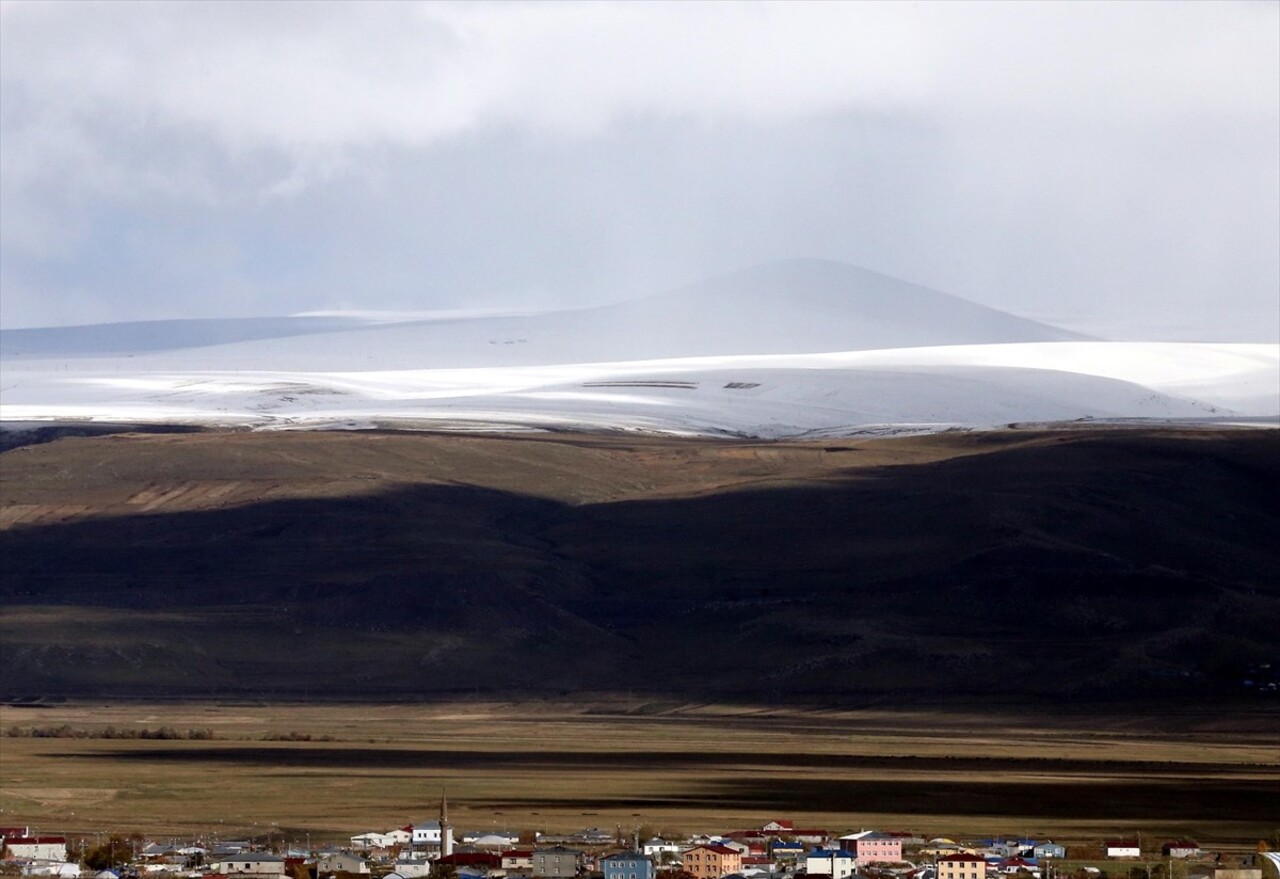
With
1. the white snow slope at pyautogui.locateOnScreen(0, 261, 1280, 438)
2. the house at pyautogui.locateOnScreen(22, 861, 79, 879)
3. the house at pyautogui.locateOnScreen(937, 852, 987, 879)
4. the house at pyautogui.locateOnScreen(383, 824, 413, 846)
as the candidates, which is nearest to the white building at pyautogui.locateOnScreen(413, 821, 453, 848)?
the house at pyautogui.locateOnScreen(383, 824, 413, 846)

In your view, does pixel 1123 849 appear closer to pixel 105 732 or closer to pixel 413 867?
pixel 413 867

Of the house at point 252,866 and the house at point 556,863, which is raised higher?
the house at point 252,866

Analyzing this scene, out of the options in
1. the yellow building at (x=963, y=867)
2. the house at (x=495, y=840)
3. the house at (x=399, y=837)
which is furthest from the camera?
the house at (x=399, y=837)

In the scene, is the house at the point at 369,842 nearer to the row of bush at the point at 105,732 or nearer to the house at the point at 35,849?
the house at the point at 35,849

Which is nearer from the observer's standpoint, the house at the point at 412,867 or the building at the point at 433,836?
the house at the point at 412,867

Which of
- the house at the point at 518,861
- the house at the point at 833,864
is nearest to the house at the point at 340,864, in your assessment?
the house at the point at 518,861

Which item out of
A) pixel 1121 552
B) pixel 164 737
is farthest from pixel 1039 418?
pixel 164 737

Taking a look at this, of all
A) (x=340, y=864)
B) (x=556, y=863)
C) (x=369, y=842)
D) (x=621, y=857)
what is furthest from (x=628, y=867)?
(x=369, y=842)
